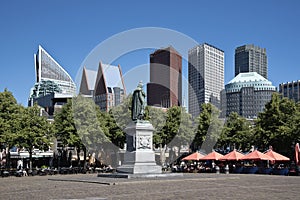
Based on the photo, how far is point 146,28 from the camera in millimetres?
43781

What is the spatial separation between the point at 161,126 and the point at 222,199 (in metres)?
44.3

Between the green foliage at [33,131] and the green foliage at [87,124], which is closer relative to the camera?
the green foliage at [33,131]

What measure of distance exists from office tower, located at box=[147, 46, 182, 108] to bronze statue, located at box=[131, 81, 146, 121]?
57.6 m

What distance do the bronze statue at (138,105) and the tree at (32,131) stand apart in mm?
19492

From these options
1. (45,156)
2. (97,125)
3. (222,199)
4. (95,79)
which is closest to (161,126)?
(97,125)

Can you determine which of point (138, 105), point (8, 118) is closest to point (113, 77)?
point (8, 118)

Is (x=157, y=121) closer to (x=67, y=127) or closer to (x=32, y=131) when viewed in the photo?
(x=67, y=127)

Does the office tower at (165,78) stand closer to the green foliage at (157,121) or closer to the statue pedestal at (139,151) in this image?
the green foliage at (157,121)

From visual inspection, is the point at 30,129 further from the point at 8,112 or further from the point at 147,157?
the point at 147,157

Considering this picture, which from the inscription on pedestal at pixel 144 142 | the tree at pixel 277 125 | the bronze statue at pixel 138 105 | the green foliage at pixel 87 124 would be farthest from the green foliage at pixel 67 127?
the tree at pixel 277 125

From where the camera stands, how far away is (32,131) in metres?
50.8

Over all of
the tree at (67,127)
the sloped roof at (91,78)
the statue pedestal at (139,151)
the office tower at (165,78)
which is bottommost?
the statue pedestal at (139,151)

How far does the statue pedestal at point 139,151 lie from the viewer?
1270 inches

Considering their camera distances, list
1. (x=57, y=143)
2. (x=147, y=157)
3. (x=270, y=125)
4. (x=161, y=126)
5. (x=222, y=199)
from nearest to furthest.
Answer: (x=222, y=199) → (x=147, y=157) → (x=270, y=125) → (x=161, y=126) → (x=57, y=143)
